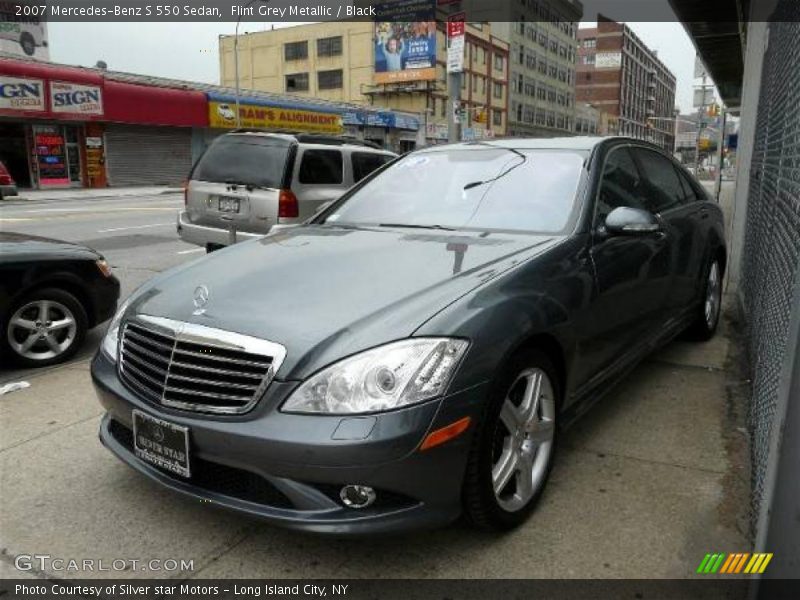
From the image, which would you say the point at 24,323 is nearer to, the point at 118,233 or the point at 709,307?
the point at 709,307

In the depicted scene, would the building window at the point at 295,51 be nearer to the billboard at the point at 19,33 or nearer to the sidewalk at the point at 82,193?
the billboard at the point at 19,33

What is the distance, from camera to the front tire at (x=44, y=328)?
488 centimetres

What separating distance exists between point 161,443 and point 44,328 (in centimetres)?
299

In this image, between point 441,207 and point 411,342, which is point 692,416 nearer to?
point 441,207

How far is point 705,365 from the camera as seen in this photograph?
508 cm

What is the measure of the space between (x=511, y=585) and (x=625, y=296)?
5.76ft

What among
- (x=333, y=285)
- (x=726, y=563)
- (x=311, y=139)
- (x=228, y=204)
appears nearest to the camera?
(x=726, y=563)

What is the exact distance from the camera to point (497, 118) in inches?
2933

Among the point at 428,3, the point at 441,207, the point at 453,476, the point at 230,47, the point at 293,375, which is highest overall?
the point at 230,47

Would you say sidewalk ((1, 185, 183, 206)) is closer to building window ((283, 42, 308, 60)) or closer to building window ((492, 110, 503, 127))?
building window ((283, 42, 308, 60))

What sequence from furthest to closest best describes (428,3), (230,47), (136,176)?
(230,47) → (136,176) → (428,3)

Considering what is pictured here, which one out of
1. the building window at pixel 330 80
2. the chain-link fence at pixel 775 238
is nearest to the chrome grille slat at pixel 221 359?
the chain-link fence at pixel 775 238

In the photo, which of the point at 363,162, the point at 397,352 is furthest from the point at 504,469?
the point at 363,162

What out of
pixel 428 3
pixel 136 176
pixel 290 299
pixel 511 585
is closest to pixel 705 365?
pixel 511 585
